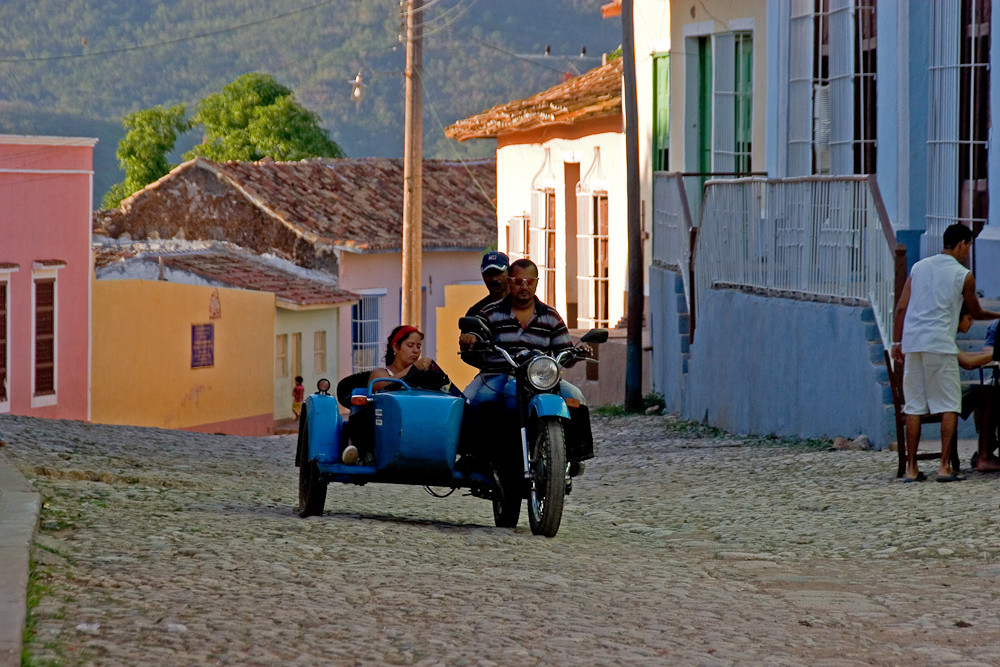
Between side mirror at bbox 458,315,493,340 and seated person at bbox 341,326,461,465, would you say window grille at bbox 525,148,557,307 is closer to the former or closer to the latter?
seated person at bbox 341,326,461,465

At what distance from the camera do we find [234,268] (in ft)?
113

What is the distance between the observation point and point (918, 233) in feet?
47.3

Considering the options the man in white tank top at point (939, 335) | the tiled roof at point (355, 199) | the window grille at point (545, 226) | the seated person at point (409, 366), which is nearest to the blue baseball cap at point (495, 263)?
the seated person at point (409, 366)

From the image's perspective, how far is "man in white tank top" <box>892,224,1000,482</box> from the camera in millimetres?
10055

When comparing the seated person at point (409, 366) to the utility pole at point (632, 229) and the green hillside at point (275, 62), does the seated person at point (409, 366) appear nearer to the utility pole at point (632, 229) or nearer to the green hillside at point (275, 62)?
the utility pole at point (632, 229)

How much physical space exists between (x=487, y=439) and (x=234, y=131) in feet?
143

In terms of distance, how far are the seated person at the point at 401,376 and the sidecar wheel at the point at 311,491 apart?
223 mm

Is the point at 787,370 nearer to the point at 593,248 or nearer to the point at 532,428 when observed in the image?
the point at 532,428

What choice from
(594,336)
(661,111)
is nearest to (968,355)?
(594,336)

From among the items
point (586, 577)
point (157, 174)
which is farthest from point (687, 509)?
point (157, 174)

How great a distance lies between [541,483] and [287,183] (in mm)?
31053

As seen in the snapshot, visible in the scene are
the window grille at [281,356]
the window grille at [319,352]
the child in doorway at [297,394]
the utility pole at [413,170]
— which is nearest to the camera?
the utility pole at [413,170]

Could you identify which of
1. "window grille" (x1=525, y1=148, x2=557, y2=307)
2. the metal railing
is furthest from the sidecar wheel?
"window grille" (x1=525, y1=148, x2=557, y2=307)

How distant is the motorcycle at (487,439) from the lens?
832 cm
